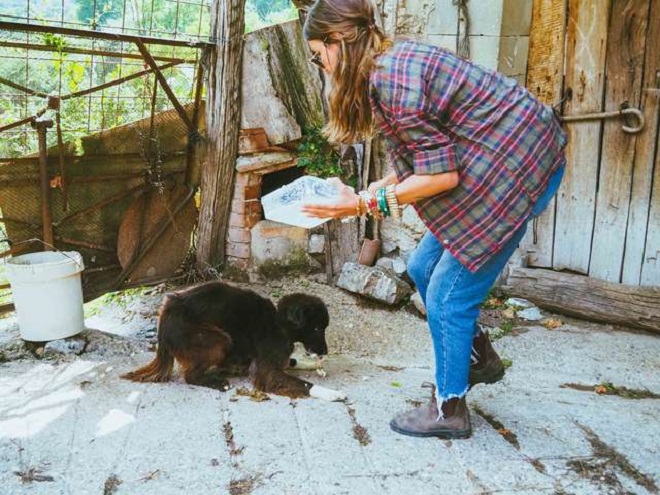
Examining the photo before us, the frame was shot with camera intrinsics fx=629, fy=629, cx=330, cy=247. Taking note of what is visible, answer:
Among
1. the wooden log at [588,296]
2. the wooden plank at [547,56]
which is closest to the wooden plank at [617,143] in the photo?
the wooden log at [588,296]

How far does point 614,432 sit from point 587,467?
1.29 feet

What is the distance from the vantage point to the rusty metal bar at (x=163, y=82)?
16.3 feet

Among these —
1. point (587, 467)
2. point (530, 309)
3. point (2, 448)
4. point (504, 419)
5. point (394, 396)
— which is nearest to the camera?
point (587, 467)

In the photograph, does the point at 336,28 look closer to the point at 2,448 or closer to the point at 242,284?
the point at 2,448

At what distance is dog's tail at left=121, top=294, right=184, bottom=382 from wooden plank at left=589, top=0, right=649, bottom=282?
3371 millimetres

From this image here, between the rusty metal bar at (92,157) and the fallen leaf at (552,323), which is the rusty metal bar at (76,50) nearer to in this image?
the rusty metal bar at (92,157)

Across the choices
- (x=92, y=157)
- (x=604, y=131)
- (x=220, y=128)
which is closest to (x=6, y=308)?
(x=92, y=157)

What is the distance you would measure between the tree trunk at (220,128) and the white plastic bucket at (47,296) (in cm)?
164

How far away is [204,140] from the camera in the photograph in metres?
5.68

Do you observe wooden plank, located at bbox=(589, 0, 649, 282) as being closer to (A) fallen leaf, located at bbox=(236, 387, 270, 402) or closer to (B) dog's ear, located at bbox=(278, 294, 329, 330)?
(B) dog's ear, located at bbox=(278, 294, 329, 330)

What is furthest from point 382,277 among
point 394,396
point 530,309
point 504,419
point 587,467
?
point 587,467

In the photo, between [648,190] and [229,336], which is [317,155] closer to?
[229,336]

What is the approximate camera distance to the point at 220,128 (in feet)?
18.5

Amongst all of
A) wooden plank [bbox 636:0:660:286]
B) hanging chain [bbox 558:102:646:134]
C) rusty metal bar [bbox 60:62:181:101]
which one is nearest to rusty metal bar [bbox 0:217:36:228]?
rusty metal bar [bbox 60:62:181:101]
